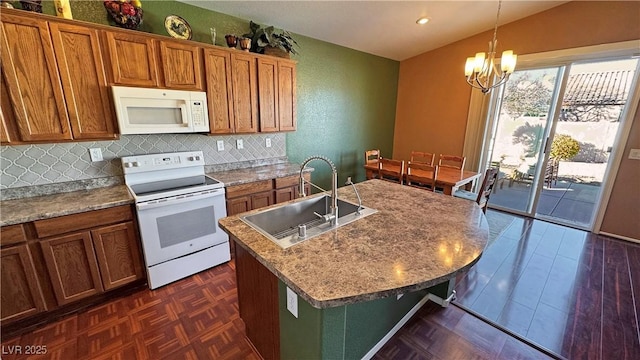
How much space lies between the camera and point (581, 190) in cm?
407

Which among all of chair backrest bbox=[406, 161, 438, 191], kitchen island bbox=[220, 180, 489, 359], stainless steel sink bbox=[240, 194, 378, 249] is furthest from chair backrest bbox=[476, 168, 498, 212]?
stainless steel sink bbox=[240, 194, 378, 249]

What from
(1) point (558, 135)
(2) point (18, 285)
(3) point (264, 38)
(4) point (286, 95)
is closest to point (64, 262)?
(2) point (18, 285)

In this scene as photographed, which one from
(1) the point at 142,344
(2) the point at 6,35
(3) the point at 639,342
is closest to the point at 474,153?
(3) the point at 639,342

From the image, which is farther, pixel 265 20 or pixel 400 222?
pixel 265 20

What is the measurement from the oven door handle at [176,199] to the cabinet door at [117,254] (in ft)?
0.72

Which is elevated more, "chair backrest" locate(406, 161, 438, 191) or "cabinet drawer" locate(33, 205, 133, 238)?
"chair backrest" locate(406, 161, 438, 191)

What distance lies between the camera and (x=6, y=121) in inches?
65.4

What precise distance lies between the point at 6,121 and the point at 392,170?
342 cm

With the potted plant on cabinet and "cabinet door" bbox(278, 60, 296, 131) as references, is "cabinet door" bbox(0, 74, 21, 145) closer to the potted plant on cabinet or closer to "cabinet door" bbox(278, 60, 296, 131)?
the potted plant on cabinet

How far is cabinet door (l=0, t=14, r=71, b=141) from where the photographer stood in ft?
5.19

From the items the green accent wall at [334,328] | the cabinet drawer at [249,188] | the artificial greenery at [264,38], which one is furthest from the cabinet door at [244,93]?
the green accent wall at [334,328]

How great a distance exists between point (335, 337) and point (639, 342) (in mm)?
2257

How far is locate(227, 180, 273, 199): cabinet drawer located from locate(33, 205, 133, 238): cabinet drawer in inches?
32.0

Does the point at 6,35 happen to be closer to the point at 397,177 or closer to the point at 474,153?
the point at 397,177
